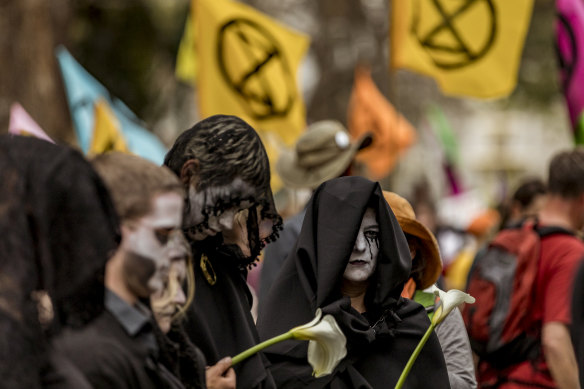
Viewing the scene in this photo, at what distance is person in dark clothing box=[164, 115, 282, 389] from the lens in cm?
357

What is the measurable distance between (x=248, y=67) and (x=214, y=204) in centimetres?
513

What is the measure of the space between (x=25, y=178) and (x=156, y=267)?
454 millimetres

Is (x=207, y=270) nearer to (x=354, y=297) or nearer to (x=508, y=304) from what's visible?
(x=354, y=297)

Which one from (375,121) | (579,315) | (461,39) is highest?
(461,39)

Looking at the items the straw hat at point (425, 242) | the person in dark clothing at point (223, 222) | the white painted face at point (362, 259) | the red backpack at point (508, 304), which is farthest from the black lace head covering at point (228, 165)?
the red backpack at point (508, 304)

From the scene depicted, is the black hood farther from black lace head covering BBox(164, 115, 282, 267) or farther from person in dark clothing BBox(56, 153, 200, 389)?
person in dark clothing BBox(56, 153, 200, 389)

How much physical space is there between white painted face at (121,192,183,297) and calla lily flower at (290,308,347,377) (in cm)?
62

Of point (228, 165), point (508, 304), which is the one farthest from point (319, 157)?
point (228, 165)

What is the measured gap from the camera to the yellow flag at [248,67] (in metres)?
8.53

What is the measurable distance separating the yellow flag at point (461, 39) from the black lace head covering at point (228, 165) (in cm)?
548

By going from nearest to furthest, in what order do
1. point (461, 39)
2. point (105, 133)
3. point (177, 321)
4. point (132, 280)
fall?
point (132, 280) < point (177, 321) < point (105, 133) < point (461, 39)

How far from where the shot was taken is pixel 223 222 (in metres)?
3.61

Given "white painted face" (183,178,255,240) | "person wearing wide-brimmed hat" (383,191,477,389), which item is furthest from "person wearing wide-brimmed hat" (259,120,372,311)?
"white painted face" (183,178,255,240)

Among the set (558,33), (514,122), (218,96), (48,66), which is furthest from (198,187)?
(514,122)
